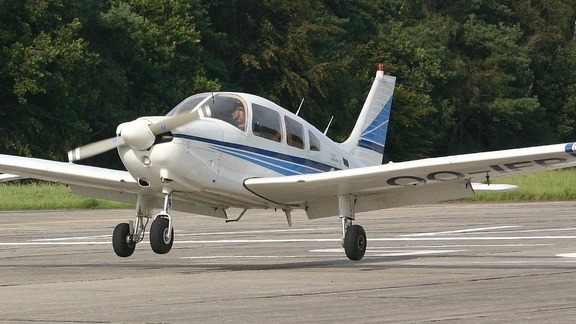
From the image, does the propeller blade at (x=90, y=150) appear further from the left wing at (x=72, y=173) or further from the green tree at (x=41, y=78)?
the green tree at (x=41, y=78)

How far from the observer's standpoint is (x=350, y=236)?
15.9 meters

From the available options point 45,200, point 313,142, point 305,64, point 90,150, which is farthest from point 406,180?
point 305,64

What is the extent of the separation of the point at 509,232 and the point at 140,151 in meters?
10.6

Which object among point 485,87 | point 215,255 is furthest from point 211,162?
point 485,87

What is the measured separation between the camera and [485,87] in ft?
257

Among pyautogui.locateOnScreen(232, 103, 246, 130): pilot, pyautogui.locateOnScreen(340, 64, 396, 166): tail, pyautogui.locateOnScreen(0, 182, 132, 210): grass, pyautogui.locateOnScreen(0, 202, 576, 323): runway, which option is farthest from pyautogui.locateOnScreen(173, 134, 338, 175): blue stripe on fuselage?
pyautogui.locateOnScreen(0, 182, 132, 210): grass

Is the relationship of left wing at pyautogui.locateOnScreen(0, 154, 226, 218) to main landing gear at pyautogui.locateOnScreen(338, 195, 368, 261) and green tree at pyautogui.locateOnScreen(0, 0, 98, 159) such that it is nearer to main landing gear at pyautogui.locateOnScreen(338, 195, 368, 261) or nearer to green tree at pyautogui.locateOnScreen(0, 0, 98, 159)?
main landing gear at pyautogui.locateOnScreen(338, 195, 368, 261)

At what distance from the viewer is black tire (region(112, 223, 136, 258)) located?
15.6 m

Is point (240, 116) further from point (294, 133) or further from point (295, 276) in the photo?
point (295, 276)

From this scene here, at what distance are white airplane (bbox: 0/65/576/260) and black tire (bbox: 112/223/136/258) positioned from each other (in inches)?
0.5

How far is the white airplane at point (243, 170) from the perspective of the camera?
1423 centimetres

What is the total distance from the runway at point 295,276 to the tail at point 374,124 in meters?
1.60

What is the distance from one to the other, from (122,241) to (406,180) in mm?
3759

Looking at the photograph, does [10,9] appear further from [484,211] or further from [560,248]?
[560,248]
